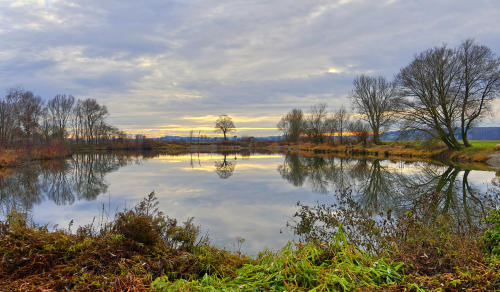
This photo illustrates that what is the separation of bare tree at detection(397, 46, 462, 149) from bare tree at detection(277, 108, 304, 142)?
39232 millimetres

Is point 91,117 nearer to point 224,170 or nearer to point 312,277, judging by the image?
point 224,170

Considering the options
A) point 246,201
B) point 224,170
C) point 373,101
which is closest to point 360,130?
point 373,101

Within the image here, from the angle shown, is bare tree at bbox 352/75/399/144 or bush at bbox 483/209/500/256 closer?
bush at bbox 483/209/500/256

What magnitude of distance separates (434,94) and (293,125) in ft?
143

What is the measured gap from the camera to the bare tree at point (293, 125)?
2640 inches

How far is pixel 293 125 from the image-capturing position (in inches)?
2670

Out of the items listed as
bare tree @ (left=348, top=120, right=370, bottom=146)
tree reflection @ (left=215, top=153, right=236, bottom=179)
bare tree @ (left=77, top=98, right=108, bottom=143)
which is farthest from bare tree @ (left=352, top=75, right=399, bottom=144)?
bare tree @ (left=77, top=98, right=108, bottom=143)

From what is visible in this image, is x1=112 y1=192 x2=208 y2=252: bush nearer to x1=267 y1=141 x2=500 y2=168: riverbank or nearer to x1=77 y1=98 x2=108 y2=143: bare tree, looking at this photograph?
x1=267 y1=141 x2=500 y2=168: riverbank

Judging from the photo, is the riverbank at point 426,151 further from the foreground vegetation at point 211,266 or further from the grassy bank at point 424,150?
the foreground vegetation at point 211,266

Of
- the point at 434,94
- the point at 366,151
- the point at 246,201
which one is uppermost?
the point at 434,94

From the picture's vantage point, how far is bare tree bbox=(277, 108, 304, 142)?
67062 mm

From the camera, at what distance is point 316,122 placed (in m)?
57.9

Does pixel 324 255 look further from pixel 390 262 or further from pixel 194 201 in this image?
pixel 194 201

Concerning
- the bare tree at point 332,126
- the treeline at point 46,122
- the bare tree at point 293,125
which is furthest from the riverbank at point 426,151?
the treeline at point 46,122
